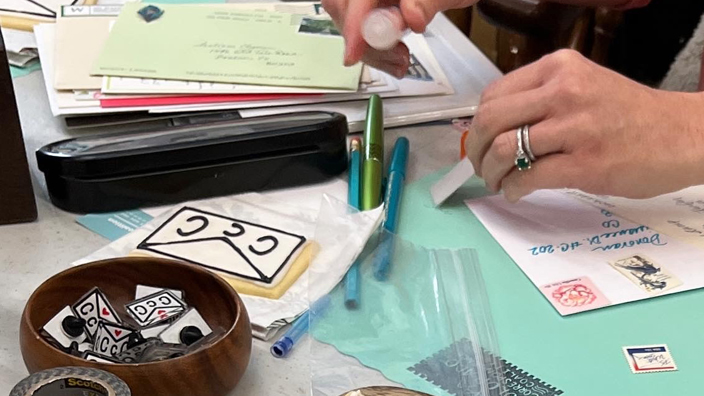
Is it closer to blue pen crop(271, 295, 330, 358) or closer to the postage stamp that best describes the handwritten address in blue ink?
blue pen crop(271, 295, 330, 358)

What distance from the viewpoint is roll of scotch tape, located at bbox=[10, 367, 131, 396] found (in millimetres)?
450

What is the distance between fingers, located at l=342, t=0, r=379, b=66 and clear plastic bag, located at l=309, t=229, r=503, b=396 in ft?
0.58

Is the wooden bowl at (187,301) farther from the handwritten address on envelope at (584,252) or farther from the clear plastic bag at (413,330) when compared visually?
the handwritten address on envelope at (584,252)

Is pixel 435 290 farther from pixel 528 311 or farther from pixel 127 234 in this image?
pixel 127 234

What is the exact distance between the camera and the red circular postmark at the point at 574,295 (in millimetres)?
649

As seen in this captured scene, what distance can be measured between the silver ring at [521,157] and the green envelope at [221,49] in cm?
25

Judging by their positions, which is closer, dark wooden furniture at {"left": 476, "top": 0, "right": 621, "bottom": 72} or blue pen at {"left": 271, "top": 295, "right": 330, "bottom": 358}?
blue pen at {"left": 271, "top": 295, "right": 330, "bottom": 358}

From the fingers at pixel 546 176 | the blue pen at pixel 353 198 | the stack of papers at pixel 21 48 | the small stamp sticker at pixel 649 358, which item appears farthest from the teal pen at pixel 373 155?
the stack of papers at pixel 21 48

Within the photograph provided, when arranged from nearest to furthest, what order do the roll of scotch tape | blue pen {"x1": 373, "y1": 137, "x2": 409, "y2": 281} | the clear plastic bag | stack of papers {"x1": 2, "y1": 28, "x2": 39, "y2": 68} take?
the roll of scotch tape
the clear plastic bag
blue pen {"x1": 373, "y1": 137, "x2": 409, "y2": 281}
stack of papers {"x1": 2, "y1": 28, "x2": 39, "y2": 68}

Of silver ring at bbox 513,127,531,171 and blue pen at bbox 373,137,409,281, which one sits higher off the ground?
silver ring at bbox 513,127,531,171

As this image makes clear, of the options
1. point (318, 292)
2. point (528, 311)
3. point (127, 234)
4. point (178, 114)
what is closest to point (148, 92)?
point (178, 114)

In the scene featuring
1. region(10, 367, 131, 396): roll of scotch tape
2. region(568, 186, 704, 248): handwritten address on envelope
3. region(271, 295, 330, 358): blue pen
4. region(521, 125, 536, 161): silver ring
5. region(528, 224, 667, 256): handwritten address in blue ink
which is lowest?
region(271, 295, 330, 358): blue pen

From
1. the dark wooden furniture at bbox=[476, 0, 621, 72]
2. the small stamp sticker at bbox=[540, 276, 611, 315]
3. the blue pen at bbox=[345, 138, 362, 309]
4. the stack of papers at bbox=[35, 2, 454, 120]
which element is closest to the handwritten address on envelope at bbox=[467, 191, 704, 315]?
the small stamp sticker at bbox=[540, 276, 611, 315]

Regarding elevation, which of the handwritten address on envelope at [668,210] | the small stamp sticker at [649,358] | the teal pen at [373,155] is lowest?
the small stamp sticker at [649,358]
